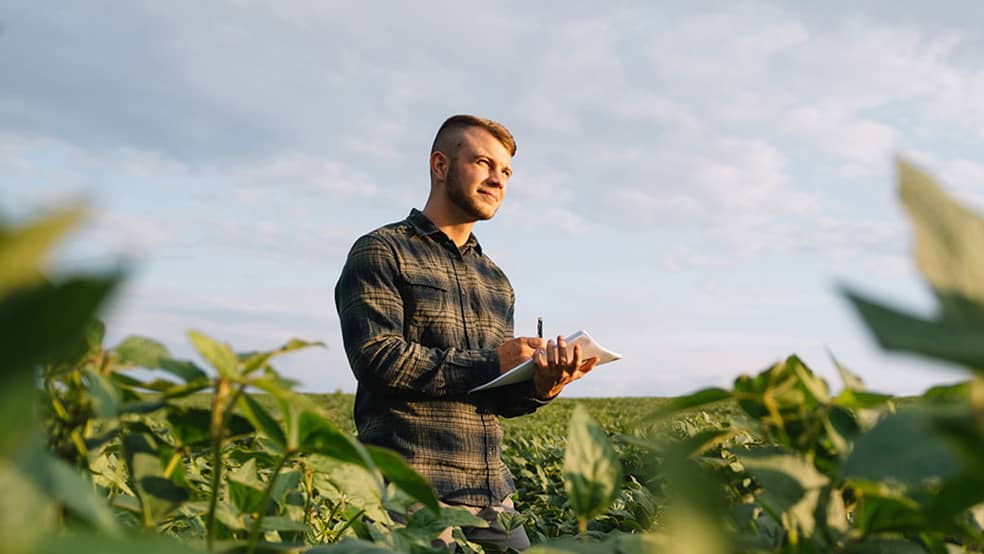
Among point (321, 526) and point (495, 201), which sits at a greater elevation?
point (495, 201)

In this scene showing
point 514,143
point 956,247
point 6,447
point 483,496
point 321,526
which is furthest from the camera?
point 514,143

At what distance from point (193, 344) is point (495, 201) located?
Result: 3881 millimetres

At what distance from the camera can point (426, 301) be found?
3.87 meters

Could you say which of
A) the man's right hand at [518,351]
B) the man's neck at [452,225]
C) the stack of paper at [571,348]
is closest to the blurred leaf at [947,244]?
the stack of paper at [571,348]

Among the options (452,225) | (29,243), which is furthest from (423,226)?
(29,243)

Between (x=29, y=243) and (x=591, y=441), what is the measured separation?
482mm

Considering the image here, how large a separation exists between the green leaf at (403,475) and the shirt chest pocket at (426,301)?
3.19m

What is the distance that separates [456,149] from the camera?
14.8ft

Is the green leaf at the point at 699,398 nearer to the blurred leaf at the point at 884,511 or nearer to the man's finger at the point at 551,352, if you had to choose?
the blurred leaf at the point at 884,511

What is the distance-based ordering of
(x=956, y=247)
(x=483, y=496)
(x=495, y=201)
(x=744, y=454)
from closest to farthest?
(x=956, y=247)
(x=744, y=454)
(x=483, y=496)
(x=495, y=201)

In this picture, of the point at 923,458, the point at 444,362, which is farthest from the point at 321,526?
the point at 444,362

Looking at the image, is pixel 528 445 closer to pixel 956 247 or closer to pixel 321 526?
pixel 321 526

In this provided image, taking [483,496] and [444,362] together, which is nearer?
[444,362]

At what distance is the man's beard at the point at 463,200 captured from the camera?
434 centimetres
